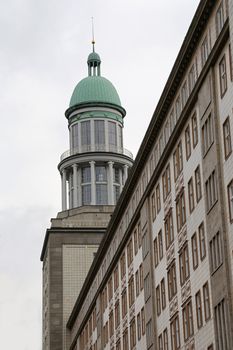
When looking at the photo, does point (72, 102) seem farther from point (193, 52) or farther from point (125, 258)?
point (193, 52)

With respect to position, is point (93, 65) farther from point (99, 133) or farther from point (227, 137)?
point (227, 137)

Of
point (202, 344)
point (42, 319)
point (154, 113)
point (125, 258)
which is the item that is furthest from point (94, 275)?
point (202, 344)

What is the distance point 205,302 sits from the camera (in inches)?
2179

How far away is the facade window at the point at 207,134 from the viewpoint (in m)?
54.8

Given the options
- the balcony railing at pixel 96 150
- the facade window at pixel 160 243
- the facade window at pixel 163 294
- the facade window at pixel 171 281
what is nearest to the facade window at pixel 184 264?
the facade window at pixel 171 281

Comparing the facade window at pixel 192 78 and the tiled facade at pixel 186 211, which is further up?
the facade window at pixel 192 78

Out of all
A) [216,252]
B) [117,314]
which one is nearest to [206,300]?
[216,252]

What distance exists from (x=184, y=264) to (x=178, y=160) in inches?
287

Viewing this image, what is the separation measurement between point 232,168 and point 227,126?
2.74 m

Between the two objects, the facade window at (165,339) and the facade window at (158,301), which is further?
the facade window at (158,301)

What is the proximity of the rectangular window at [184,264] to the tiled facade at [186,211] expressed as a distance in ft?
0.21

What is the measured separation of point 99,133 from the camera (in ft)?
443

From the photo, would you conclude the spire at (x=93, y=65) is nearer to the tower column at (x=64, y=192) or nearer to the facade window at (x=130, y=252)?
the tower column at (x=64, y=192)

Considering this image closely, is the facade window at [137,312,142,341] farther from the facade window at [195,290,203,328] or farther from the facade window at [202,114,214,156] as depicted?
the facade window at [202,114,214,156]
